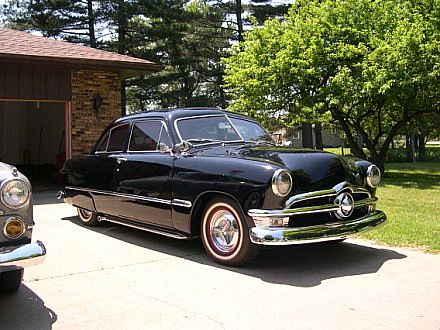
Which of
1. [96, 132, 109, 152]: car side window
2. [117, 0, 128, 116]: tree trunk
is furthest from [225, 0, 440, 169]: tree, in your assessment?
[117, 0, 128, 116]: tree trunk

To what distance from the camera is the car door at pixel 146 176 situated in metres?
5.95

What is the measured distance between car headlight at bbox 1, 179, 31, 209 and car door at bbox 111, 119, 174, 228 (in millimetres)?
2231

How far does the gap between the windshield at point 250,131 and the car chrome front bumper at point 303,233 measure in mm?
1792

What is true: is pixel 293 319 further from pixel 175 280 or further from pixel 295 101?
pixel 295 101

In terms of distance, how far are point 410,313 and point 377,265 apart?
4.77ft

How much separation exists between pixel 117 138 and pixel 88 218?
55.5 inches

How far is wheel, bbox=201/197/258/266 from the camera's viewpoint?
5.13m

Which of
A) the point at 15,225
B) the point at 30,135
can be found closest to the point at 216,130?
the point at 15,225

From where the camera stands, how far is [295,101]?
1694 cm

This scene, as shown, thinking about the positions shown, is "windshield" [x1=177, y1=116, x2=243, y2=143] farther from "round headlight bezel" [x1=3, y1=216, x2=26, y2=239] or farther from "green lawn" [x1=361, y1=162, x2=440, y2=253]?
"round headlight bezel" [x1=3, y1=216, x2=26, y2=239]

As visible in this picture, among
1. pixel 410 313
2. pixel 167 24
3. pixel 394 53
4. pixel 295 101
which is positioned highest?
pixel 167 24

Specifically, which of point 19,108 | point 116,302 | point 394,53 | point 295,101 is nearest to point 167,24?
point 19,108

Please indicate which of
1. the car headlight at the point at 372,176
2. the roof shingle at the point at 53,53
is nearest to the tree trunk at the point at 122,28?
the roof shingle at the point at 53,53

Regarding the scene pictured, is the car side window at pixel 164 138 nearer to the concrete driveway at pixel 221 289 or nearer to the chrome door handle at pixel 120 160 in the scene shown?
the chrome door handle at pixel 120 160
